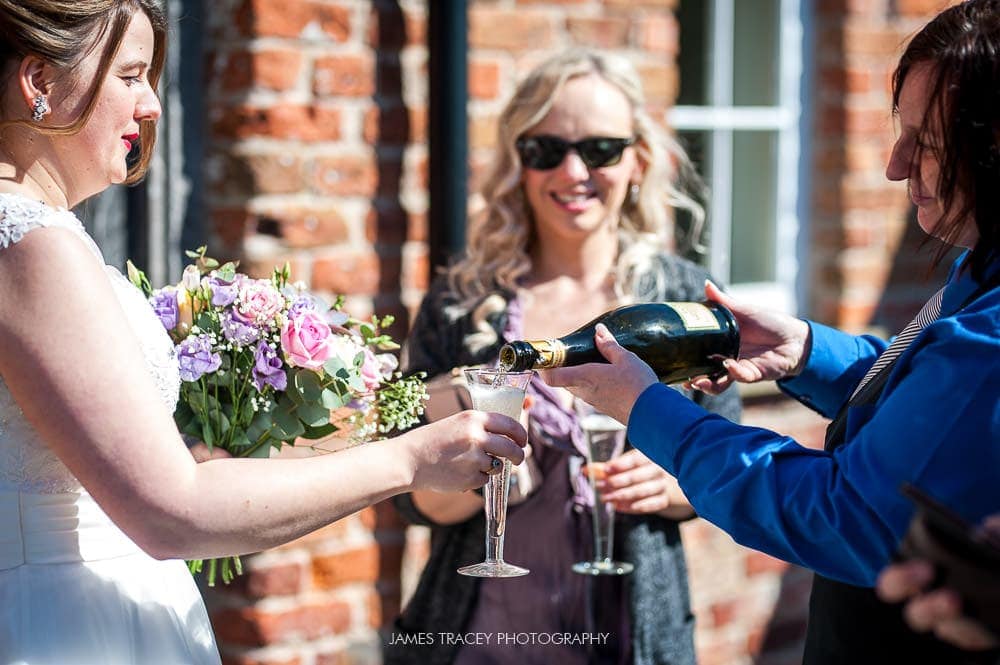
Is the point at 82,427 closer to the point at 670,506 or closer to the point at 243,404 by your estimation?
the point at 243,404

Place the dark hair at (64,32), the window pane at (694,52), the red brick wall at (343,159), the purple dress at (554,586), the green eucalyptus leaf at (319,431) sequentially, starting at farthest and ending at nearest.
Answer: the window pane at (694,52)
the red brick wall at (343,159)
the purple dress at (554,586)
the green eucalyptus leaf at (319,431)
the dark hair at (64,32)

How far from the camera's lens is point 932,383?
1582 millimetres

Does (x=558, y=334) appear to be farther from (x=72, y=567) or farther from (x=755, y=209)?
(x=755, y=209)

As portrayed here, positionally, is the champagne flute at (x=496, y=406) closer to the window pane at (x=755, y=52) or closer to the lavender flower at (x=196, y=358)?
the lavender flower at (x=196, y=358)

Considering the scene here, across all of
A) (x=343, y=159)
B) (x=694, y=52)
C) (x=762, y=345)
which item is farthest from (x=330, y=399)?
(x=694, y=52)

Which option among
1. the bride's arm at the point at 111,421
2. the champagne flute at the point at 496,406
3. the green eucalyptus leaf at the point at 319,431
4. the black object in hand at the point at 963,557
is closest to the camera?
the black object in hand at the point at 963,557

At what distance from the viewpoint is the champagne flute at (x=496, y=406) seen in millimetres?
1896

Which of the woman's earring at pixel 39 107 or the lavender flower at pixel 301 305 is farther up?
the woman's earring at pixel 39 107

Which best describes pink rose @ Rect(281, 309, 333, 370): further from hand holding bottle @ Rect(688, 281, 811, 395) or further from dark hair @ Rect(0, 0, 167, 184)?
hand holding bottle @ Rect(688, 281, 811, 395)

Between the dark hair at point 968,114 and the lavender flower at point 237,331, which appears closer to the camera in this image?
the dark hair at point 968,114

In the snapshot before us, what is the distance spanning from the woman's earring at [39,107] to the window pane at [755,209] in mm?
3402

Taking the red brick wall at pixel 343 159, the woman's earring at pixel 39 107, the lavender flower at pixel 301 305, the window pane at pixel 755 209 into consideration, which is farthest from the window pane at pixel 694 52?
the woman's earring at pixel 39 107

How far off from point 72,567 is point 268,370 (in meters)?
0.43

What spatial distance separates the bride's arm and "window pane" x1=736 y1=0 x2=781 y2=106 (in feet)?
11.3
